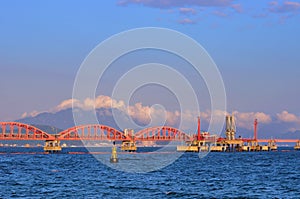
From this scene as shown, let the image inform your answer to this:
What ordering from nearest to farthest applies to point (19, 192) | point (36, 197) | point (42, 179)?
point (36, 197), point (19, 192), point (42, 179)

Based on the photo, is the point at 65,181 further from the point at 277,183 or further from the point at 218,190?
the point at 277,183

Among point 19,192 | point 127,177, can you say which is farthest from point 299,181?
point 19,192

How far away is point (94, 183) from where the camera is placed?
3356 inches

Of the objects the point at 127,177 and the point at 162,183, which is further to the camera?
the point at 127,177

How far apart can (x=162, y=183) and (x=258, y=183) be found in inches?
554

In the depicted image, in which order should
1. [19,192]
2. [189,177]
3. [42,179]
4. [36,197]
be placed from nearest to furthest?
A: 1. [36,197]
2. [19,192]
3. [42,179]
4. [189,177]

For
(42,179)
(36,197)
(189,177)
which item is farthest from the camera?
(189,177)

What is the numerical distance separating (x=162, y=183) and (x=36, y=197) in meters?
22.2

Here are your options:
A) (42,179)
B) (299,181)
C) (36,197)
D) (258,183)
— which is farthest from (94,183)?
(299,181)

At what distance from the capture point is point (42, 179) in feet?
304

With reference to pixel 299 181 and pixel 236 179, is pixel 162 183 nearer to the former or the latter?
pixel 236 179

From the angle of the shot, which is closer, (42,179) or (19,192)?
(19,192)

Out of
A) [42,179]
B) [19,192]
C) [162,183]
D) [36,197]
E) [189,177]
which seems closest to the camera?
[36,197]

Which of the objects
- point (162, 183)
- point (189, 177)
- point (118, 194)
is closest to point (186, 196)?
point (118, 194)
